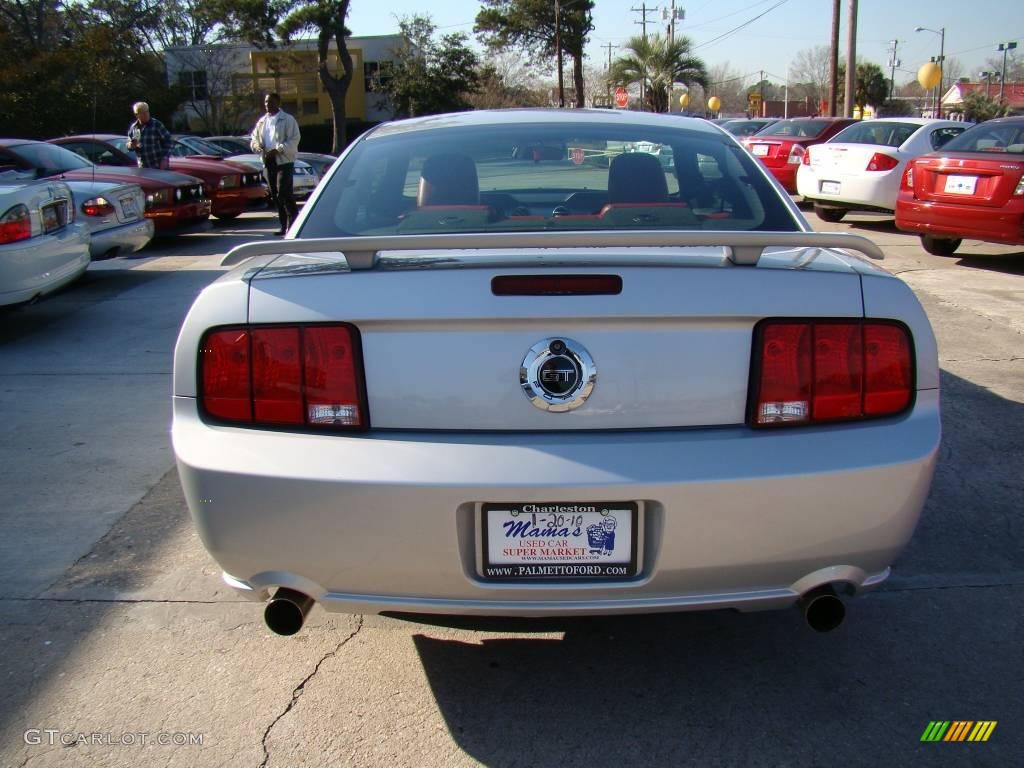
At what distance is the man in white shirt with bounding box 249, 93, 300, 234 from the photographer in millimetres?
11961

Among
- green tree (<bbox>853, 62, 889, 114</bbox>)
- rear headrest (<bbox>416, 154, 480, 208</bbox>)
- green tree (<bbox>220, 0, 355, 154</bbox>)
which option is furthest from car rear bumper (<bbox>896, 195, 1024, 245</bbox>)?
green tree (<bbox>853, 62, 889, 114</bbox>)

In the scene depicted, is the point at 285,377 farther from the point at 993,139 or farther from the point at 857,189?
the point at 857,189

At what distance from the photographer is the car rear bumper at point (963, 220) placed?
9.08 m

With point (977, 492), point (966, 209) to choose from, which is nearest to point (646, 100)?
point (966, 209)

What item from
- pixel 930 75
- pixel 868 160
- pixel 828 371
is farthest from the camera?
pixel 930 75

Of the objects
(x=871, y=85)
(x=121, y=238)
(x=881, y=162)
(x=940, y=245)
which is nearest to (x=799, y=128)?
(x=881, y=162)

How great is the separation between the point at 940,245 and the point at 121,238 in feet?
28.5

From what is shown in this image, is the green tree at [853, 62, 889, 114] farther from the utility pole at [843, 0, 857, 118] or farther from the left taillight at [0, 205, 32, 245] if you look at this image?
the left taillight at [0, 205, 32, 245]

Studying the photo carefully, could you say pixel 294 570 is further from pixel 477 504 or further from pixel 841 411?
pixel 841 411

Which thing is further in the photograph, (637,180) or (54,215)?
(54,215)

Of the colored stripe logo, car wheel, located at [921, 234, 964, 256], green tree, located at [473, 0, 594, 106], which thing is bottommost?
the colored stripe logo

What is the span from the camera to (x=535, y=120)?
12.2 ft

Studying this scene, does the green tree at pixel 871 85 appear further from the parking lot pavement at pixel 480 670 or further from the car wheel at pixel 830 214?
the parking lot pavement at pixel 480 670

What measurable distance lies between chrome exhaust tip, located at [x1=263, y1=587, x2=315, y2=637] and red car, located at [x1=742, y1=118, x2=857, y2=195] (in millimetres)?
14843
